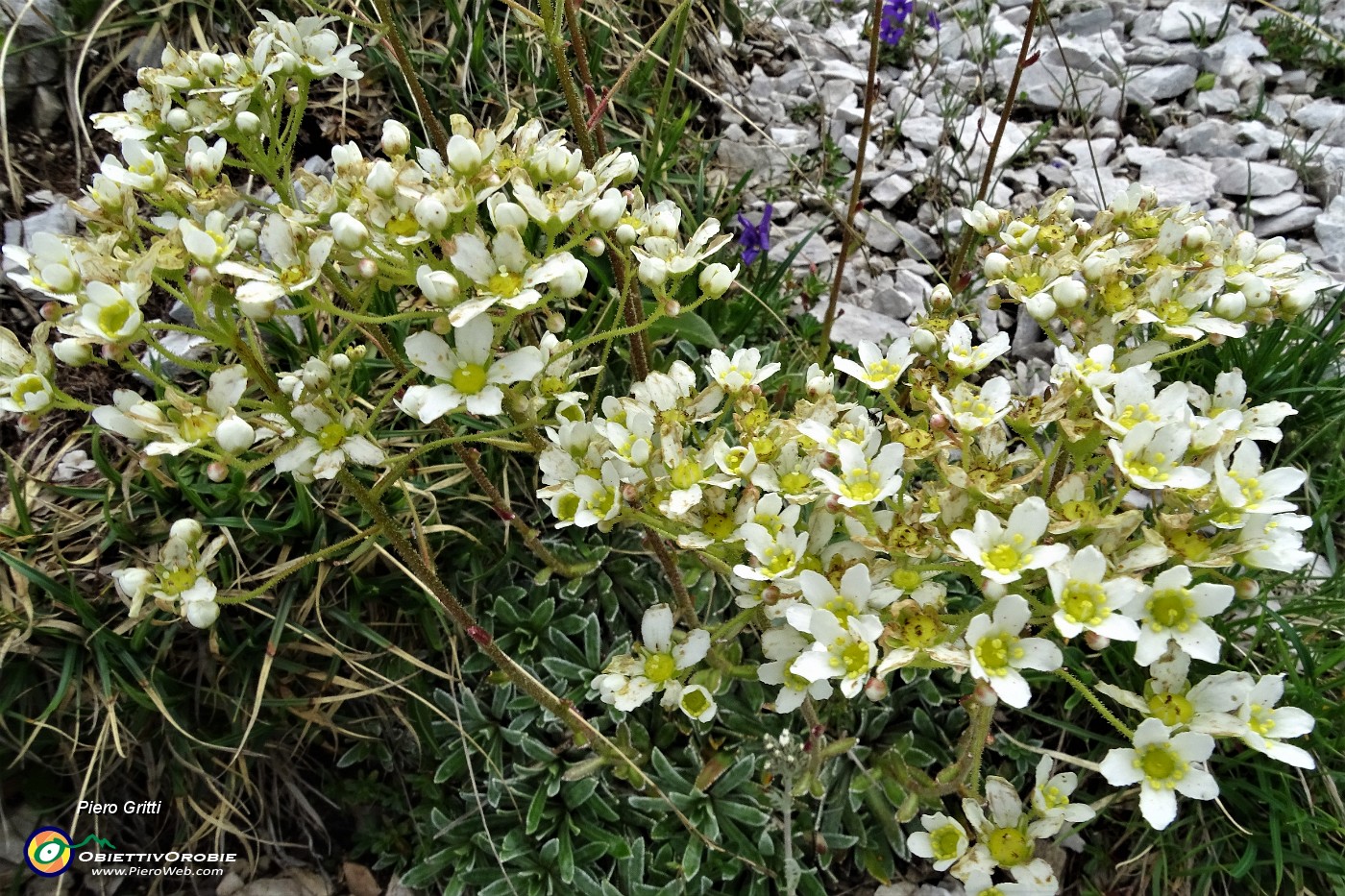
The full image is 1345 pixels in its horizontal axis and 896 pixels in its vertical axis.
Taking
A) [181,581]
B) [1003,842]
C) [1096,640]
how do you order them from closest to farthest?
[1096,640]
[181,581]
[1003,842]

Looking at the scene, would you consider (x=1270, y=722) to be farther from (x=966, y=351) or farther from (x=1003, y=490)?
(x=966, y=351)

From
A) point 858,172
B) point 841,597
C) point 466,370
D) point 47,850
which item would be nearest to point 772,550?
point 841,597

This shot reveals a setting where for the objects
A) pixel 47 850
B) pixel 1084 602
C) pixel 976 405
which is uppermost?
pixel 976 405

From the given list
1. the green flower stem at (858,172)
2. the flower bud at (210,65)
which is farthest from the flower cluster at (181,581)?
the green flower stem at (858,172)

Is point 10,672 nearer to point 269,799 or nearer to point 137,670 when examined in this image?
point 137,670

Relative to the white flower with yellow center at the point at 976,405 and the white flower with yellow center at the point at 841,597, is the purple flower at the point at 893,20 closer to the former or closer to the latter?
the white flower with yellow center at the point at 976,405

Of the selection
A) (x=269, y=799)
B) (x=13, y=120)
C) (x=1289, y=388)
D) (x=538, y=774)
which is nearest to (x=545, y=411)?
(x=538, y=774)

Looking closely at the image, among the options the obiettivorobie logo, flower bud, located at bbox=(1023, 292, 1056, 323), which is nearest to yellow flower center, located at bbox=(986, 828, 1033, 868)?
flower bud, located at bbox=(1023, 292, 1056, 323)
